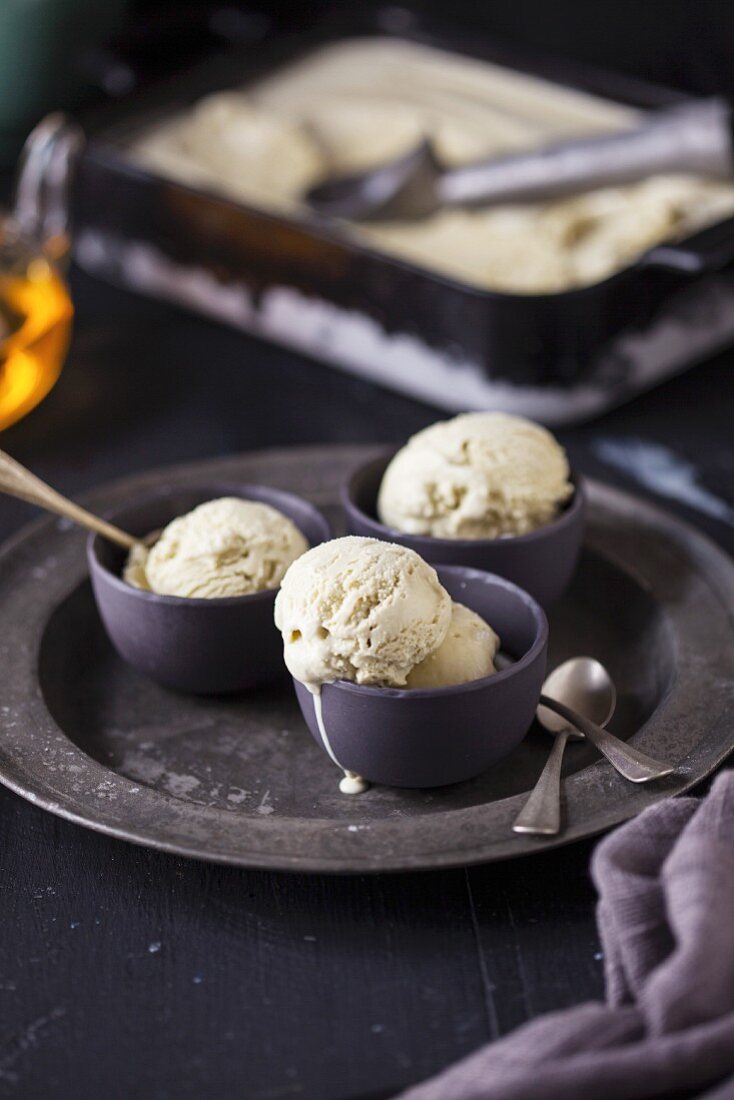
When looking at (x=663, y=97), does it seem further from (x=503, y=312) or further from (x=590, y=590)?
(x=590, y=590)

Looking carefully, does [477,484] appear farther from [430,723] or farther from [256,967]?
[256,967]

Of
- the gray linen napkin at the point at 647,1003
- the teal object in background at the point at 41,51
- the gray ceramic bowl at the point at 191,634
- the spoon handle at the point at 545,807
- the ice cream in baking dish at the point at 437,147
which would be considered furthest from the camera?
the teal object in background at the point at 41,51

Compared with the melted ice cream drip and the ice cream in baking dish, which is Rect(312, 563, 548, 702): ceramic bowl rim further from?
the ice cream in baking dish

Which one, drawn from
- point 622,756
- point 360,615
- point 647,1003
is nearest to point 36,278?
point 360,615

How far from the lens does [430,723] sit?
77 centimetres

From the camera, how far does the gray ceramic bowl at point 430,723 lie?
77 centimetres

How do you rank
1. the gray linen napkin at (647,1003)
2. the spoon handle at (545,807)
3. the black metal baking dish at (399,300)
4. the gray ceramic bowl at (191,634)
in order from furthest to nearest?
1. the black metal baking dish at (399,300)
2. the gray ceramic bowl at (191,634)
3. the spoon handle at (545,807)
4. the gray linen napkin at (647,1003)

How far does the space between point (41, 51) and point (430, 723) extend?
137 cm

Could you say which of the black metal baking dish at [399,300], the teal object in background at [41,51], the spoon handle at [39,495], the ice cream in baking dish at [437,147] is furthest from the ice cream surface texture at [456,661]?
the teal object in background at [41,51]

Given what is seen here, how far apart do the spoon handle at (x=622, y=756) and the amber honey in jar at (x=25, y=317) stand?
0.65 metres

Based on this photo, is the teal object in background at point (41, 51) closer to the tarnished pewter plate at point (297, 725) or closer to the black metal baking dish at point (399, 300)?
the black metal baking dish at point (399, 300)

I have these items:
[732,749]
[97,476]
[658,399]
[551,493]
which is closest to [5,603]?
[97,476]

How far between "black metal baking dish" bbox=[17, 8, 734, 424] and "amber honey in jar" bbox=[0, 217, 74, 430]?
0.17 meters

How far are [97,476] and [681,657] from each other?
59 centimetres
